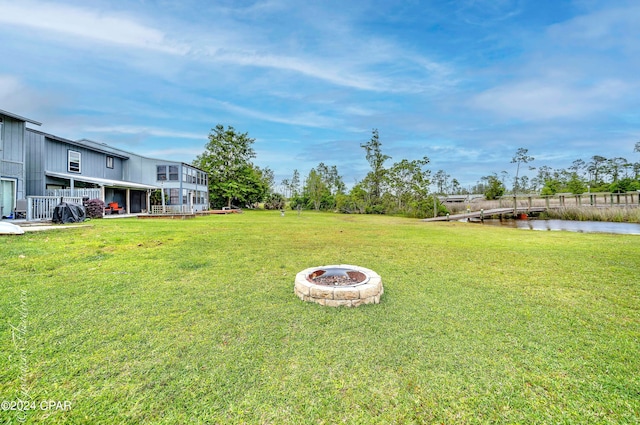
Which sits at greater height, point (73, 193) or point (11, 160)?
point (11, 160)

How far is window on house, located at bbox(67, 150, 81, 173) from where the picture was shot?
1590 cm

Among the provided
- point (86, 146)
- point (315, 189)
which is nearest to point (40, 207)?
point (86, 146)

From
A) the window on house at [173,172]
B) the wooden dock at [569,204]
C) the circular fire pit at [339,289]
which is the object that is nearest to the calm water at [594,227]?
the wooden dock at [569,204]

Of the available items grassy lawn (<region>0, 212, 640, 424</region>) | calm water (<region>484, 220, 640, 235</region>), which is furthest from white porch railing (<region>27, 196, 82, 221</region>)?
calm water (<region>484, 220, 640, 235</region>)

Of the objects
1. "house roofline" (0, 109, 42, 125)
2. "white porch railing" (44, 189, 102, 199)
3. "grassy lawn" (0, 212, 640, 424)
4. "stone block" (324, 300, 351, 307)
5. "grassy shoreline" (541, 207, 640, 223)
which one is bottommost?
"grassy lawn" (0, 212, 640, 424)

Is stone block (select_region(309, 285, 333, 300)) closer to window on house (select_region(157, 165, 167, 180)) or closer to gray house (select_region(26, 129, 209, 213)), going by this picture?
gray house (select_region(26, 129, 209, 213))

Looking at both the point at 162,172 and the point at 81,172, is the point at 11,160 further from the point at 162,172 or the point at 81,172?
the point at 162,172

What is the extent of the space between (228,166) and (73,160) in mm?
16948

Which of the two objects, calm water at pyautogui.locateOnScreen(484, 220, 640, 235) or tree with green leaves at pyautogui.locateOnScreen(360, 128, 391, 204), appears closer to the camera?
calm water at pyautogui.locateOnScreen(484, 220, 640, 235)

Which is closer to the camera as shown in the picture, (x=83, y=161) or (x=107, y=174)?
(x=83, y=161)

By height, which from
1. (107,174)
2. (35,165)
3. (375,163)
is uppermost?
(375,163)

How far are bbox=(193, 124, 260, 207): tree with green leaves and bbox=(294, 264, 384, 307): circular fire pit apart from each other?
96.1 feet

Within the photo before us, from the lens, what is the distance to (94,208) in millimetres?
13641

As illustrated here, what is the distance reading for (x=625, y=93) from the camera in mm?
19406
